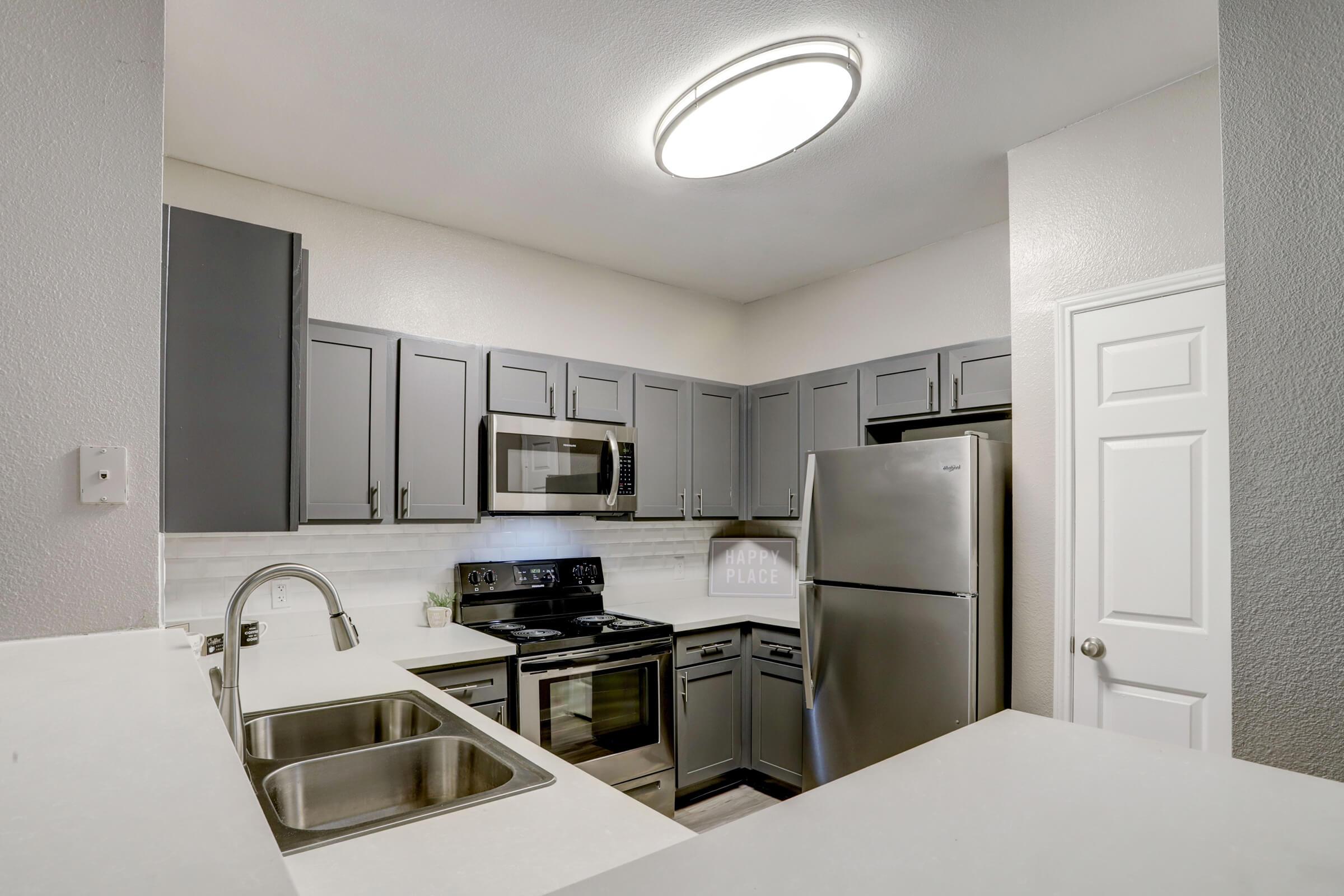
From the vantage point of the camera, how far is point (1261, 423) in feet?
3.90

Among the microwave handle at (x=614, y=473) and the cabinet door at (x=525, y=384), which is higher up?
the cabinet door at (x=525, y=384)

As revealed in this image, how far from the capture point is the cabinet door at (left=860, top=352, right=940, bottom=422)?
3.14m

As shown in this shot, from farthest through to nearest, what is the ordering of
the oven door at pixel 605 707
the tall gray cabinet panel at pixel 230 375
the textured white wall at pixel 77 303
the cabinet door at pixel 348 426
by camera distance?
the oven door at pixel 605 707 < the cabinet door at pixel 348 426 < the tall gray cabinet panel at pixel 230 375 < the textured white wall at pixel 77 303

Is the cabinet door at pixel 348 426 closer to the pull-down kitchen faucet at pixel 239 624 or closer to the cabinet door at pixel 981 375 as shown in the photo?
the pull-down kitchen faucet at pixel 239 624

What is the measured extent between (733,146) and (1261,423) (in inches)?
62.7

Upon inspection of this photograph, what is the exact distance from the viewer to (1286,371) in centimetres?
116

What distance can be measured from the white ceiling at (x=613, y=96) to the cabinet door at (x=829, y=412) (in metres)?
0.75

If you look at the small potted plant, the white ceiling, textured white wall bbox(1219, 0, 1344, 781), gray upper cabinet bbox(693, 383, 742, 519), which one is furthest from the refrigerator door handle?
textured white wall bbox(1219, 0, 1344, 781)

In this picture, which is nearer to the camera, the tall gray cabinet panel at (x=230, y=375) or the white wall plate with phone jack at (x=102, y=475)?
the white wall plate with phone jack at (x=102, y=475)

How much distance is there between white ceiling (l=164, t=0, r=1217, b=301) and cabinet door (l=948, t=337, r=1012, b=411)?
60 cm

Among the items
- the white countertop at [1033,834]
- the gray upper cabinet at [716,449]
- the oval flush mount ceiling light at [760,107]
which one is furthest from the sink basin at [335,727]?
the gray upper cabinet at [716,449]

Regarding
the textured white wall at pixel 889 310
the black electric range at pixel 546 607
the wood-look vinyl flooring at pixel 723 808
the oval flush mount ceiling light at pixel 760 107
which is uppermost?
the oval flush mount ceiling light at pixel 760 107

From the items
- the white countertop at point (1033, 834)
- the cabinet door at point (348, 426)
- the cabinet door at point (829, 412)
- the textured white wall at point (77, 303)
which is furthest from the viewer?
the cabinet door at point (829, 412)

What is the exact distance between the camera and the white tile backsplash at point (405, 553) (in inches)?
104
